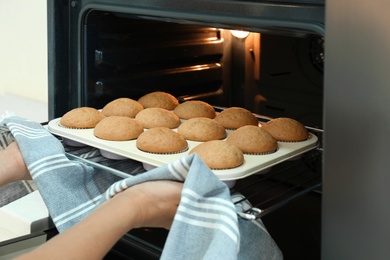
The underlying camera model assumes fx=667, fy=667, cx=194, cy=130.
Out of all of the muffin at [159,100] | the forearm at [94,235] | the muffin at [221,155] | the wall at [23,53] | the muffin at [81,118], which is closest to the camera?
the forearm at [94,235]

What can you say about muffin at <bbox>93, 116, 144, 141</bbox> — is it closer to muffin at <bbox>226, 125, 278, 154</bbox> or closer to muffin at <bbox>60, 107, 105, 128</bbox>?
muffin at <bbox>60, 107, 105, 128</bbox>

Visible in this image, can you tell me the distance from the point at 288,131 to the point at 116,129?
0.30 m

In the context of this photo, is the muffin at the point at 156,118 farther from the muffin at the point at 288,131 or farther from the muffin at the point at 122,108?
the muffin at the point at 288,131

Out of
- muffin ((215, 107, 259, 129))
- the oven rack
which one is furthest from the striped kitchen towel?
muffin ((215, 107, 259, 129))

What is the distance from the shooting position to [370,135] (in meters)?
0.78

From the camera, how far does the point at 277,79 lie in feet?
4.51

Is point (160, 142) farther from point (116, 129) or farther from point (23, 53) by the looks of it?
point (23, 53)

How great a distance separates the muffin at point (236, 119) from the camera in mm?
1231

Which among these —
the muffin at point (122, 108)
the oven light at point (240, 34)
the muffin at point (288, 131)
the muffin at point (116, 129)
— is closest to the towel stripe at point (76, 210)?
the muffin at point (116, 129)

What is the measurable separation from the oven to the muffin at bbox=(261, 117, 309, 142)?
6 cm

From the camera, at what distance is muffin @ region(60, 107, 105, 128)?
1.20 metres

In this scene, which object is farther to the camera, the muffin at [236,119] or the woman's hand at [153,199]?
the muffin at [236,119]

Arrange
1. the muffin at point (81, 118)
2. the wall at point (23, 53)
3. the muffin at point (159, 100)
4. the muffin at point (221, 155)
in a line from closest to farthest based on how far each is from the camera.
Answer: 1. the muffin at point (221, 155)
2. the muffin at point (81, 118)
3. the muffin at point (159, 100)
4. the wall at point (23, 53)

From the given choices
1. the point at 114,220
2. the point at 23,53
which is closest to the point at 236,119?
the point at 114,220
